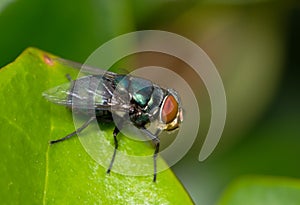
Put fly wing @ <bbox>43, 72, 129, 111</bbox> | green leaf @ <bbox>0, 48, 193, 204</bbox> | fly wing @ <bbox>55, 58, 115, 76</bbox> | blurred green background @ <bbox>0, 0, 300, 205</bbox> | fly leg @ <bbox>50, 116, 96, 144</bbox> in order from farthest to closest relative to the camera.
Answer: blurred green background @ <bbox>0, 0, 300, 205</bbox> → fly wing @ <bbox>55, 58, 115, 76</bbox> → fly wing @ <bbox>43, 72, 129, 111</bbox> → fly leg @ <bbox>50, 116, 96, 144</bbox> → green leaf @ <bbox>0, 48, 193, 204</bbox>

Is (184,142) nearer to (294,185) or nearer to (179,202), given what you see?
(294,185)

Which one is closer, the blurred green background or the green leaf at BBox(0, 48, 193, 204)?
the green leaf at BBox(0, 48, 193, 204)

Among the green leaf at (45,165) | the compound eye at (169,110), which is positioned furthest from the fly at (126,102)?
the green leaf at (45,165)

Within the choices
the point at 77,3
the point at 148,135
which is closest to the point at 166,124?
the point at 148,135

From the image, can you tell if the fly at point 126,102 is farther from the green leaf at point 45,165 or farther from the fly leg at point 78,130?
the green leaf at point 45,165

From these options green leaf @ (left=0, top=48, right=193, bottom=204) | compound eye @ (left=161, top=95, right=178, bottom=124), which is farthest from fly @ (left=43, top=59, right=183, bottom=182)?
green leaf @ (left=0, top=48, right=193, bottom=204)

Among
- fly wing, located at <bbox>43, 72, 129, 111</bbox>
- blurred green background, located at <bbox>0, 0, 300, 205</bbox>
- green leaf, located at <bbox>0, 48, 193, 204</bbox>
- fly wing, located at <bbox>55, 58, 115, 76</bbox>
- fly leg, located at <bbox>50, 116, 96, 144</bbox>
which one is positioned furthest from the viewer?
blurred green background, located at <bbox>0, 0, 300, 205</bbox>

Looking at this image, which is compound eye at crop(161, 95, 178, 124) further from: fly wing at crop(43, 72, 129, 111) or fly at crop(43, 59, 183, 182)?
fly wing at crop(43, 72, 129, 111)
